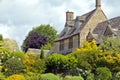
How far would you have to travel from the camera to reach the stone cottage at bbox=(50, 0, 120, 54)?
6256 centimetres

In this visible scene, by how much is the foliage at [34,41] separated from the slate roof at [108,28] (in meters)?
36.6

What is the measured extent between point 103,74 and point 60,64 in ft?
21.8

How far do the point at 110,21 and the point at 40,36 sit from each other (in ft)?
132

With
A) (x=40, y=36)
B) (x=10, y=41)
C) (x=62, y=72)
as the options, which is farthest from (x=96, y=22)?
(x=40, y=36)

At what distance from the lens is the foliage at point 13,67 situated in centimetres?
4612

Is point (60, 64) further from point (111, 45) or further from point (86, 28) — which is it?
point (86, 28)

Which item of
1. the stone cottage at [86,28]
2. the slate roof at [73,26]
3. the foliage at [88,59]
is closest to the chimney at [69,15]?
the slate roof at [73,26]

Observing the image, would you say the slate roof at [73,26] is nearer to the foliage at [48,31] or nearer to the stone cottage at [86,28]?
the stone cottage at [86,28]

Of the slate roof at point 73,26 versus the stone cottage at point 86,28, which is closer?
the stone cottage at point 86,28

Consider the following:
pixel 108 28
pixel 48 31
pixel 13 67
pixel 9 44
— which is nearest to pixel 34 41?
pixel 48 31

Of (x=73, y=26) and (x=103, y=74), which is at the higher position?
(x=73, y=26)

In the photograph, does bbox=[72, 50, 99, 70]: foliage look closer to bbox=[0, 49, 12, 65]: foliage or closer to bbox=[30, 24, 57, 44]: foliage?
bbox=[0, 49, 12, 65]: foliage

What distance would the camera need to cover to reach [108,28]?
58062mm

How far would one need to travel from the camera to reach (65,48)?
71938mm
